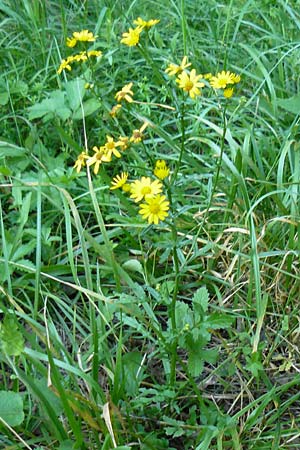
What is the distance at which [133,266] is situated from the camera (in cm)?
161

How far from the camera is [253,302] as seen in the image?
5.23 ft

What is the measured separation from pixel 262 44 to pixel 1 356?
4.43ft

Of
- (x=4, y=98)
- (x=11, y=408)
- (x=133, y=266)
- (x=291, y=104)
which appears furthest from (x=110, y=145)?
Answer: (x=4, y=98)

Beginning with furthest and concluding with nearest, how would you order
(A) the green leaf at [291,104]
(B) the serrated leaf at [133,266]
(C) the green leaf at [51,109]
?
(C) the green leaf at [51,109] < (A) the green leaf at [291,104] < (B) the serrated leaf at [133,266]

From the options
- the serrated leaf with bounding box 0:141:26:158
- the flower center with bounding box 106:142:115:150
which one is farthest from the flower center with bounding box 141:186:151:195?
the serrated leaf with bounding box 0:141:26:158

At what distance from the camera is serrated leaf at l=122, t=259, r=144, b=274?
1.59m

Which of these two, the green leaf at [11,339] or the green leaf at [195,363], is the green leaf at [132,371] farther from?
the green leaf at [11,339]

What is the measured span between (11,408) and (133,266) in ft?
1.47

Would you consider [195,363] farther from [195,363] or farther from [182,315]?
[182,315]

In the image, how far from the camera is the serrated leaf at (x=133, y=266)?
1592mm

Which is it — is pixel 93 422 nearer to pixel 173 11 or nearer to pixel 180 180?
pixel 180 180

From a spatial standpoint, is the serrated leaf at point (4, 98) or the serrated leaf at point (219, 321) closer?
the serrated leaf at point (219, 321)

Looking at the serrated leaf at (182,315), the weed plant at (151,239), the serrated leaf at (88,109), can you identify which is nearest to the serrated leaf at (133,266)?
the weed plant at (151,239)

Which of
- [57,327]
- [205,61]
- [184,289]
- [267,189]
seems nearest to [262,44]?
[205,61]
